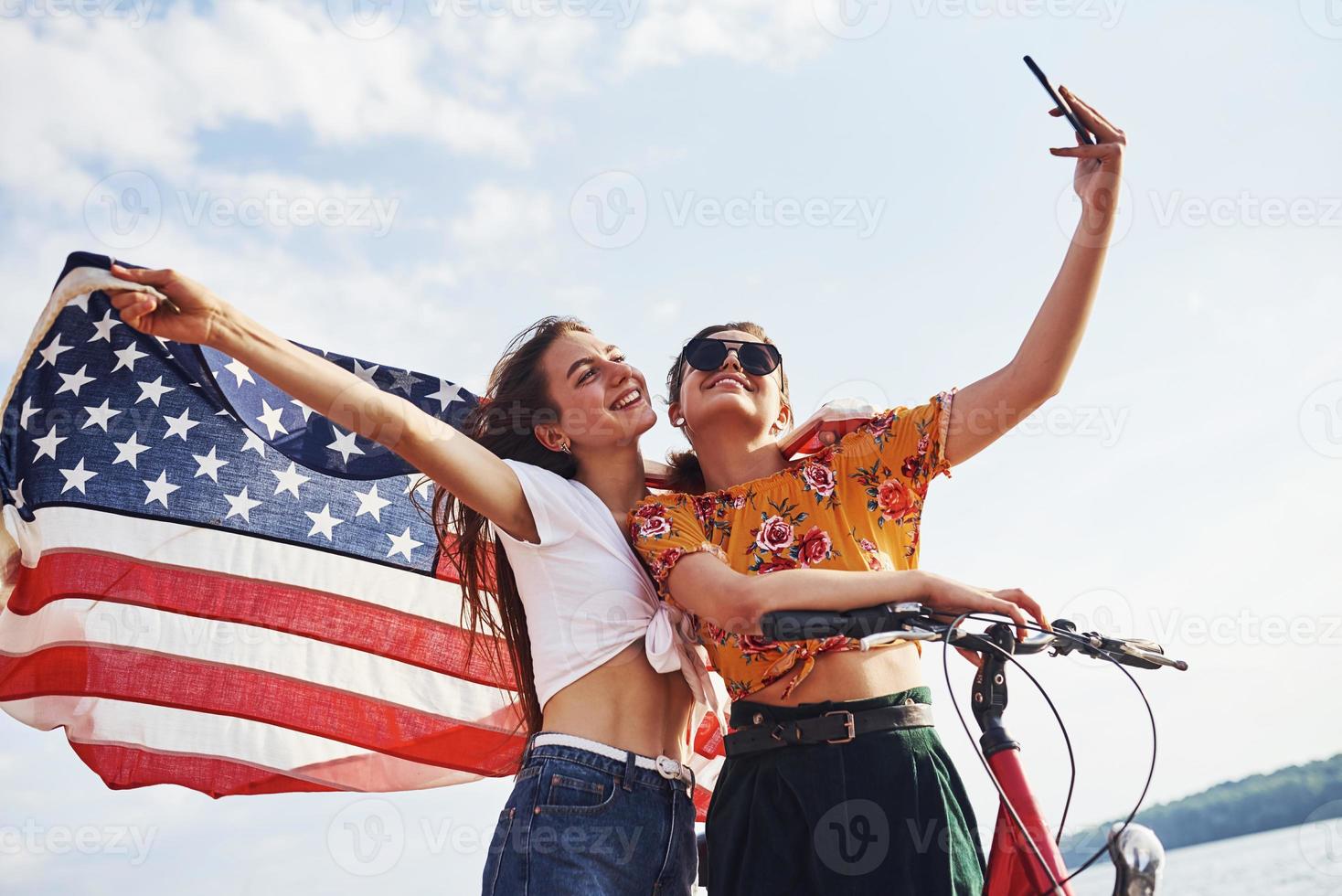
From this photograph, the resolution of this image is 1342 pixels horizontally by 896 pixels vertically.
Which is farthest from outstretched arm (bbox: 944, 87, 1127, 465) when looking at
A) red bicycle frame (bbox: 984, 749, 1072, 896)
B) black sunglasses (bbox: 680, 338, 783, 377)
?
red bicycle frame (bbox: 984, 749, 1072, 896)

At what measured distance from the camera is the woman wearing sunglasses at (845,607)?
105 inches

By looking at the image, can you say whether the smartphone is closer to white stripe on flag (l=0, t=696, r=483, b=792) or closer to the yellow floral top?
the yellow floral top

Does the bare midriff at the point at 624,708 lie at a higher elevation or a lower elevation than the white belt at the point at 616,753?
higher

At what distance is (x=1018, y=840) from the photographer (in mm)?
2100

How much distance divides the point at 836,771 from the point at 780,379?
147 centimetres

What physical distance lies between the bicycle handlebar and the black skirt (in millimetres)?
594

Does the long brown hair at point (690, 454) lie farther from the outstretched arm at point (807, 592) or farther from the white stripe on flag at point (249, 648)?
the white stripe on flag at point (249, 648)

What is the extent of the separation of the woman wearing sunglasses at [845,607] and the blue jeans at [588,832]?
0.51 ft

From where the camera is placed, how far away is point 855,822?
106 inches

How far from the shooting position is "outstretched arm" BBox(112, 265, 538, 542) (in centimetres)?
233

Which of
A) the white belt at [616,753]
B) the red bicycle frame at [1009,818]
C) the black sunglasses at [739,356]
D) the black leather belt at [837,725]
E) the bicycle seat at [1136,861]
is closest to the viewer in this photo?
the bicycle seat at [1136,861]

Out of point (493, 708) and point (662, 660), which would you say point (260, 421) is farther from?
point (662, 660)

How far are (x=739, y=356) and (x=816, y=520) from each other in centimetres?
68

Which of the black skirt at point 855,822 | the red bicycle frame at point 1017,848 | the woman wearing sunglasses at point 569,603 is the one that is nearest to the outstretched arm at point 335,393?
the woman wearing sunglasses at point 569,603
